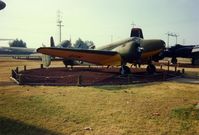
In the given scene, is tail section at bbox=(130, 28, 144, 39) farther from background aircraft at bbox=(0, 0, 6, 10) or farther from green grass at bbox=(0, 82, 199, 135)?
background aircraft at bbox=(0, 0, 6, 10)

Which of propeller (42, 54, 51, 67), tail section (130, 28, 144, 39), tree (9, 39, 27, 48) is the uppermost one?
tree (9, 39, 27, 48)

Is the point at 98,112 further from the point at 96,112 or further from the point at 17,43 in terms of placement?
the point at 17,43

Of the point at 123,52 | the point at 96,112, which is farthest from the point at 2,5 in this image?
the point at 123,52

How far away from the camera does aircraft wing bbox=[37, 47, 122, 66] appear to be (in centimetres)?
2388

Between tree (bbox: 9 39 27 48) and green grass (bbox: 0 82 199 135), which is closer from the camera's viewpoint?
green grass (bbox: 0 82 199 135)

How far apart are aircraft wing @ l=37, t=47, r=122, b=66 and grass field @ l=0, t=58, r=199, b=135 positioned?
25.3 feet

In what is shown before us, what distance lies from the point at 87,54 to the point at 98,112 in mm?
13627

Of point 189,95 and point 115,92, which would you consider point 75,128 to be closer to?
point 115,92

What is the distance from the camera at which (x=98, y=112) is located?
38.7ft

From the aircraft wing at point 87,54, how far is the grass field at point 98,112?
7.71 meters

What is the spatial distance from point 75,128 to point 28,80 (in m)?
12.4

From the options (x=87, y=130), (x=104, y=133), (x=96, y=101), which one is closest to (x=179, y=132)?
(x=104, y=133)

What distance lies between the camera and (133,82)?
2048 centimetres

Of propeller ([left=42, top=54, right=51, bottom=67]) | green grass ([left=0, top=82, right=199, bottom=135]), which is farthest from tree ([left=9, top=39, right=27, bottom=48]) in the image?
green grass ([left=0, top=82, right=199, bottom=135])
